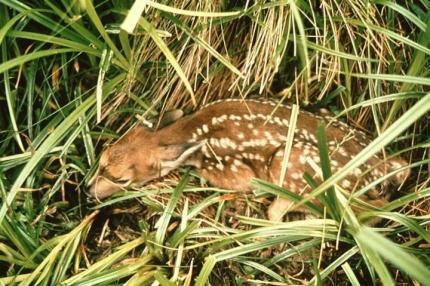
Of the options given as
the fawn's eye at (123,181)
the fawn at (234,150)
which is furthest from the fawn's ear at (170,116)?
the fawn's eye at (123,181)

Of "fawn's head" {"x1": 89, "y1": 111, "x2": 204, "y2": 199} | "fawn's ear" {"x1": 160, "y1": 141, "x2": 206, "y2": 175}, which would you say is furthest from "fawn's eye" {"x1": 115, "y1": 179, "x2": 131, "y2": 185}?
"fawn's ear" {"x1": 160, "y1": 141, "x2": 206, "y2": 175}

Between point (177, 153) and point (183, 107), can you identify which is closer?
point (177, 153)

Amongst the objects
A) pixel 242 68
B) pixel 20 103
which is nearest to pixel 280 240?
pixel 242 68

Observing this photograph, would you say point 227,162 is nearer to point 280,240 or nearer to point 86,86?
point 280,240

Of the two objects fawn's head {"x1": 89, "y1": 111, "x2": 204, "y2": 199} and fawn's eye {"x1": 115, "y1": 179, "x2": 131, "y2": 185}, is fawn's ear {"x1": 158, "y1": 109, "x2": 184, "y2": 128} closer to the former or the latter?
fawn's head {"x1": 89, "y1": 111, "x2": 204, "y2": 199}

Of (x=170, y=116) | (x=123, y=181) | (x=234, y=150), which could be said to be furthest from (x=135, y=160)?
(x=234, y=150)

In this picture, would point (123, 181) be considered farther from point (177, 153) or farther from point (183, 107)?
point (183, 107)
